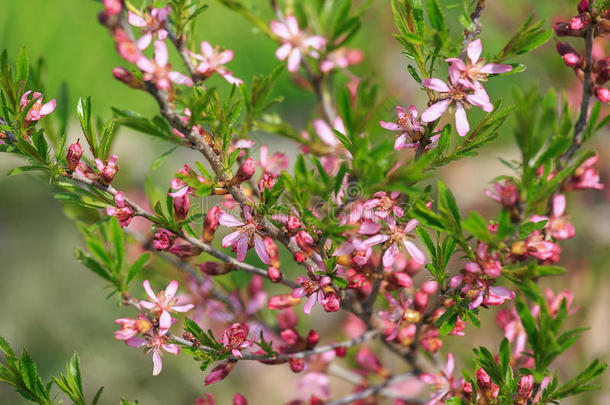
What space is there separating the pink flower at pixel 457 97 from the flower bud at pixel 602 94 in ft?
0.61

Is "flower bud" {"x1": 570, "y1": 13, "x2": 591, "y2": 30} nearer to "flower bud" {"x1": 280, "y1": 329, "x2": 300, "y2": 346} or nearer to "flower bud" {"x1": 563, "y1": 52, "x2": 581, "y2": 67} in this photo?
"flower bud" {"x1": 563, "y1": 52, "x2": 581, "y2": 67}

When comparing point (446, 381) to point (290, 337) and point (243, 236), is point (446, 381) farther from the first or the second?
point (243, 236)

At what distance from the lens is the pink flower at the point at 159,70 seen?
1.39 ft

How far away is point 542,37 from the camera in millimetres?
427

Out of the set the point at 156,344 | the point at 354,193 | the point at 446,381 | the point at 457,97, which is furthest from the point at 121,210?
the point at 446,381

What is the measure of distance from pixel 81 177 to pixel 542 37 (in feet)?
1.52

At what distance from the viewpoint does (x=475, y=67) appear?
48 cm

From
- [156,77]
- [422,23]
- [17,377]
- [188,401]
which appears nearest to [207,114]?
[156,77]

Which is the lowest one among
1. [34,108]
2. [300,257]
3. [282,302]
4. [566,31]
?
[282,302]

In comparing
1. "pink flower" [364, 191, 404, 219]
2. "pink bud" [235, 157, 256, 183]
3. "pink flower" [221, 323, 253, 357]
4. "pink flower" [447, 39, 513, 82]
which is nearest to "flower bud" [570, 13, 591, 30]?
"pink flower" [447, 39, 513, 82]

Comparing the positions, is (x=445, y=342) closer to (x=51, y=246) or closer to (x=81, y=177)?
(x=81, y=177)

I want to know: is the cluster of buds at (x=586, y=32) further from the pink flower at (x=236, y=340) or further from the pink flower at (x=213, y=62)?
the pink flower at (x=236, y=340)

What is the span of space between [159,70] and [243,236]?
0.19m

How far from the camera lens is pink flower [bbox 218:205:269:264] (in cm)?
51
